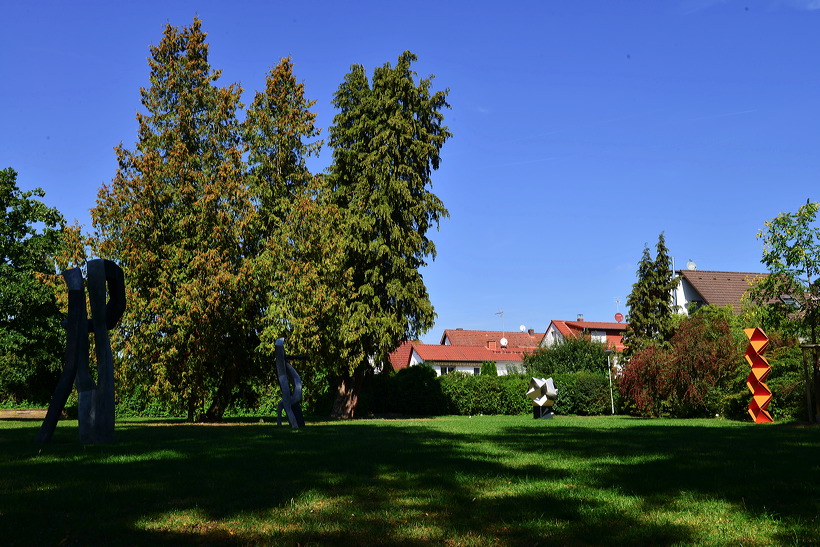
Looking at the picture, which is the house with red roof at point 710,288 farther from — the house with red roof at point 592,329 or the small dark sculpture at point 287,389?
the small dark sculpture at point 287,389

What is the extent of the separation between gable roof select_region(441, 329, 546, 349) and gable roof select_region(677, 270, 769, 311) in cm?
3253

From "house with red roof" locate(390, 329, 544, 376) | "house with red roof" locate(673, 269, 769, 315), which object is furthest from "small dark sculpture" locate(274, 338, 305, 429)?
"house with red roof" locate(390, 329, 544, 376)

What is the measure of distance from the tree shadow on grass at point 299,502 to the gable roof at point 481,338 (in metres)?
80.3

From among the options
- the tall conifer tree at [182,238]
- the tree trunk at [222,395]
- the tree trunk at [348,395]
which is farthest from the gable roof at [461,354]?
the tall conifer tree at [182,238]

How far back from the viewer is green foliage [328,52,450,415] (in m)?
33.1

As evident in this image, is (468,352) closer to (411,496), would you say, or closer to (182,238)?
(182,238)

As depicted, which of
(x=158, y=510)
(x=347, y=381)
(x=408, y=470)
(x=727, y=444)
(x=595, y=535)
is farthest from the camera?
(x=347, y=381)

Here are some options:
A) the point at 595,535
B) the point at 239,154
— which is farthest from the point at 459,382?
the point at 595,535

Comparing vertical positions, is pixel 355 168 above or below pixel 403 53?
below

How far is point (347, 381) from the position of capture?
34719 millimetres

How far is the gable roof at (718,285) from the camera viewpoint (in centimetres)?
5578

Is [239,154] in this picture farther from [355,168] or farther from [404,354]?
[404,354]

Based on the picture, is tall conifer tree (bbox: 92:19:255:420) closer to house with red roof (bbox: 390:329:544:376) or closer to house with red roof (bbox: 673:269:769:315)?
house with red roof (bbox: 673:269:769:315)

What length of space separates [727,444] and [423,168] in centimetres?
2635
